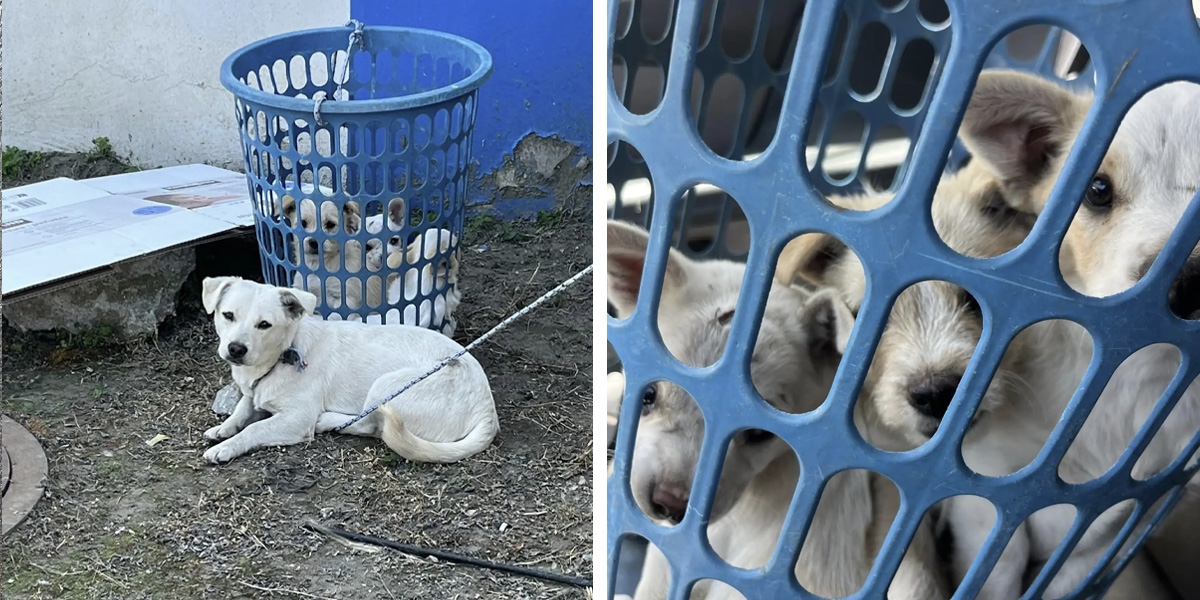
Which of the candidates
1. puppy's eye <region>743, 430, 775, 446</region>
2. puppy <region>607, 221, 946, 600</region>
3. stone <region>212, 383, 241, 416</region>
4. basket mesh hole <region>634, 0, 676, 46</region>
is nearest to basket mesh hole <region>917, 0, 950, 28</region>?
basket mesh hole <region>634, 0, 676, 46</region>

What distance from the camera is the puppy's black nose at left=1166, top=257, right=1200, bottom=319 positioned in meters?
0.47

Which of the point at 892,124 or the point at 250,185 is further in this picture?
the point at 250,185

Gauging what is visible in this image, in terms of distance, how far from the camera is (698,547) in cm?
57

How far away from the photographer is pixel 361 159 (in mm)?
1400

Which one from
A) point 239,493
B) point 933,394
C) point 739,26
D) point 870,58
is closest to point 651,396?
point 933,394

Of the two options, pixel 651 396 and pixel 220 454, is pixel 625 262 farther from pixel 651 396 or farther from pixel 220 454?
pixel 220 454

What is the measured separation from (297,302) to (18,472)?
42 cm

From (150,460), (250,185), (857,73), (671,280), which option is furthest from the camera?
(250,185)

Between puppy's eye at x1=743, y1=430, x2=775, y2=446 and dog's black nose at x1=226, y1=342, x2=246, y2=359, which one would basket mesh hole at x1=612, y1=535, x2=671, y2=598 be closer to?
puppy's eye at x1=743, y1=430, x2=775, y2=446

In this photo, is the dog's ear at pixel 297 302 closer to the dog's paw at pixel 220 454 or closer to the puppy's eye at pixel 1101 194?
the dog's paw at pixel 220 454

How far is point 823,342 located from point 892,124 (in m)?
0.33

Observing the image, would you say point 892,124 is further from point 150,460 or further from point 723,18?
point 150,460

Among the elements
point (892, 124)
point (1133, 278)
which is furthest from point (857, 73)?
point (1133, 278)

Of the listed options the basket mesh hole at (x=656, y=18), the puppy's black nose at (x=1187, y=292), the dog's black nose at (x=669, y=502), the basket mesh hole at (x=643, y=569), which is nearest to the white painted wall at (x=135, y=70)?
the basket mesh hole at (x=656, y=18)
